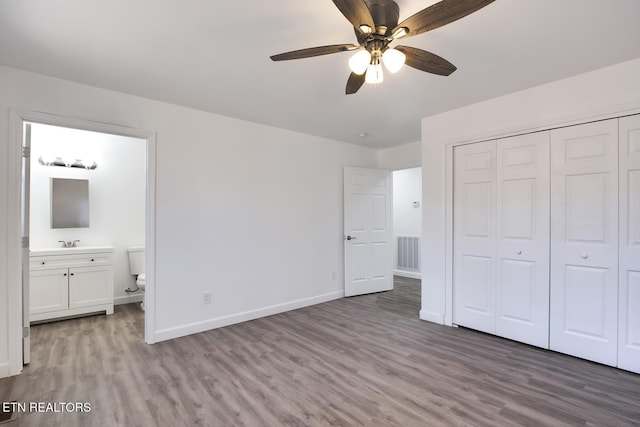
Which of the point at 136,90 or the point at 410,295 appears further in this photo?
the point at 410,295

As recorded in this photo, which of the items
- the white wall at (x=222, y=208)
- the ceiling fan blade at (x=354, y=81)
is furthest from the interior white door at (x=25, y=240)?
the ceiling fan blade at (x=354, y=81)

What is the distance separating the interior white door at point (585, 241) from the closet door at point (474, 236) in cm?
53

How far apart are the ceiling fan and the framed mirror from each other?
3848mm

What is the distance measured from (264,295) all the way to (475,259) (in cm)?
246

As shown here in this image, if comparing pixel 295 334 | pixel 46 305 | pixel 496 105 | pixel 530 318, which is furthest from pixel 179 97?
pixel 530 318

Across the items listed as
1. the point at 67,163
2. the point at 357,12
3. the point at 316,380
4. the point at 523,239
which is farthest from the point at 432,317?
the point at 67,163

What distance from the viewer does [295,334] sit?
3395 mm

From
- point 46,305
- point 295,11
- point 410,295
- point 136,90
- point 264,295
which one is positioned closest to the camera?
point 295,11

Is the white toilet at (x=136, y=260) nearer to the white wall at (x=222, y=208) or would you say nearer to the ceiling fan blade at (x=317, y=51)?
the white wall at (x=222, y=208)

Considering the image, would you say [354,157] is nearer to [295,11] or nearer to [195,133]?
[195,133]

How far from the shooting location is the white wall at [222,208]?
2720 millimetres

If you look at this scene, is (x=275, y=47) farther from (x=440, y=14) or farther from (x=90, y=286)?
(x=90, y=286)

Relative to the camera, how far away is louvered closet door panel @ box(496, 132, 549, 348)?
2.95 m

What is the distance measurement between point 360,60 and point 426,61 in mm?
433
